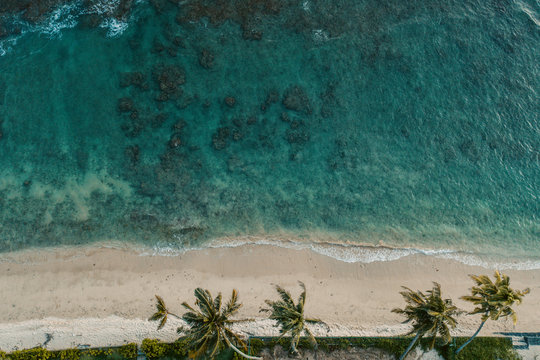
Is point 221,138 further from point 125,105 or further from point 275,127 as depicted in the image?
point 125,105

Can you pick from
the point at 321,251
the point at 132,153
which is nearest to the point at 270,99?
the point at 132,153

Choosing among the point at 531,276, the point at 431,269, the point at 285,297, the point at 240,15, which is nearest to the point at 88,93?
the point at 240,15

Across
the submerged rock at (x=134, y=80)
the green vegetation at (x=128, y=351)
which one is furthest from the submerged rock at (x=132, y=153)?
the green vegetation at (x=128, y=351)

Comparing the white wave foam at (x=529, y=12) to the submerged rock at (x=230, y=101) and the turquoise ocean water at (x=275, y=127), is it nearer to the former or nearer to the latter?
the turquoise ocean water at (x=275, y=127)

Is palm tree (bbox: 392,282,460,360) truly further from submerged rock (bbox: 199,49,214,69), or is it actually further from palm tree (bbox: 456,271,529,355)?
submerged rock (bbox: 199,49,214,69)

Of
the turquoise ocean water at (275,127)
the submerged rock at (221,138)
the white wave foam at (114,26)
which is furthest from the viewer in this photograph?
the white wave foam at (114,26)

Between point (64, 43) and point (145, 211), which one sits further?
point (64, 43)

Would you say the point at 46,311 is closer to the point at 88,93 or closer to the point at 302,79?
the point at 88,93
